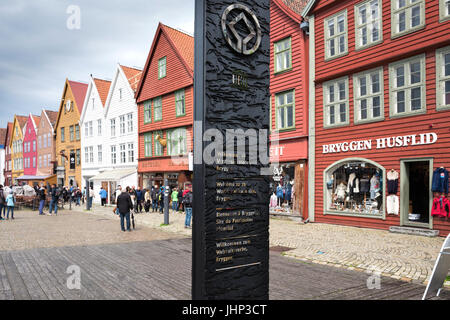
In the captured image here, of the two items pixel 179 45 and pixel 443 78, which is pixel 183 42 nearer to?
pixel 179 45

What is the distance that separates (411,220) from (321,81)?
7.15 metres

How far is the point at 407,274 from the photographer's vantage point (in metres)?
7.27

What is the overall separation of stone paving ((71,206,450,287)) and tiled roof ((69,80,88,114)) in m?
30.5

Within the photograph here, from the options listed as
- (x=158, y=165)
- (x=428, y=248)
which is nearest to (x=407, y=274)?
(x=428, y=248)

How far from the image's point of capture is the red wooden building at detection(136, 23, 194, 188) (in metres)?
24.9

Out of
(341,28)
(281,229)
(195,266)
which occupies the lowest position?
(281,229)

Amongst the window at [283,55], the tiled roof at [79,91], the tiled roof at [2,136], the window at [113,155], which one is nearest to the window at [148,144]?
the window at [113,155]

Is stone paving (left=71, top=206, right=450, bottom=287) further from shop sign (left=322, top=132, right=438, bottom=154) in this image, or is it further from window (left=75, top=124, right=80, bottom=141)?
window (left=75, top=124, right=80, bottom=141)

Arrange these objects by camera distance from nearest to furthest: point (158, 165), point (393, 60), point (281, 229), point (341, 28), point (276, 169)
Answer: point (393, 60) → point (281, 229) → point (341, 28) → point (276, 169) → point (158, 165)

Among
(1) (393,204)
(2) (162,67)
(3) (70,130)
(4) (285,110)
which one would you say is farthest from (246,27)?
(3) (70,130)

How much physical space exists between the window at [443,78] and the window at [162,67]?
1949cm

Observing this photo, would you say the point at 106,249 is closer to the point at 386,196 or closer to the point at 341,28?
the point at 386,196

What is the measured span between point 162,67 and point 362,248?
2172 centimetres

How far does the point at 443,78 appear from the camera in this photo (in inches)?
471
